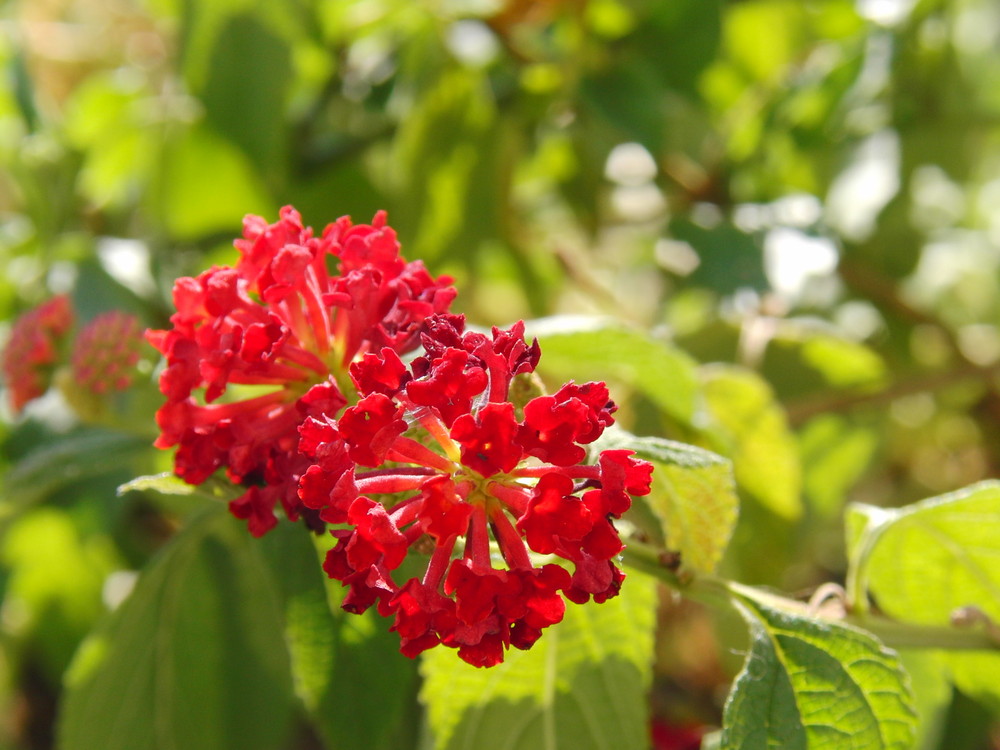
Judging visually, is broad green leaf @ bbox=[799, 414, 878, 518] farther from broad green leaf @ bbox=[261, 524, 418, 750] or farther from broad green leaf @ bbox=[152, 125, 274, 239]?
broad green leaf @ bbox=[152, 125, 274, 239]

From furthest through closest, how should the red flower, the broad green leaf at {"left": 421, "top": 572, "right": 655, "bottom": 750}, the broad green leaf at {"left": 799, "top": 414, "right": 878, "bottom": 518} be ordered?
1. the broad green leaf at {"left": 799, "top": 414, "right": 878, "bottom": 518}
2. the broad green leaf at {"left": 421, "top": 572, "right": 655, "bottom": 750}
3. the red flower

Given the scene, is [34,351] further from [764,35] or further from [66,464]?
[764,35]

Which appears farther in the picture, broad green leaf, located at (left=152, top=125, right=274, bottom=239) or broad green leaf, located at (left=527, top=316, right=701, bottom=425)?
broad green leaf, located at (left=152, top=125, right=274, bottom=239)

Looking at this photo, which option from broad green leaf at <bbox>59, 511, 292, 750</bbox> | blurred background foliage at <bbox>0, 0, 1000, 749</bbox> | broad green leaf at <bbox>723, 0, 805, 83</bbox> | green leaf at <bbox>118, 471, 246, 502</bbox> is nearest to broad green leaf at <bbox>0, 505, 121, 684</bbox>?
blurred background foliage at <bbox>0, 0, 1000, 749</bbox>

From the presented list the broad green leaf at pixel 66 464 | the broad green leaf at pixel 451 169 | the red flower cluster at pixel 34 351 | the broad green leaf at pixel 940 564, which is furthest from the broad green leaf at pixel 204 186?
the broad green leaf at pixel 940 564

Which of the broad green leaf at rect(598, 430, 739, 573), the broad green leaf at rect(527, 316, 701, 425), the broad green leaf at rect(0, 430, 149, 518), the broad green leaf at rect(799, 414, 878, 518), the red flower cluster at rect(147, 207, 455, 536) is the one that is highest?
the red flower cluster at rect(147, 207, 455, 536)

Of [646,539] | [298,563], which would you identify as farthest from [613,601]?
[298,563]
